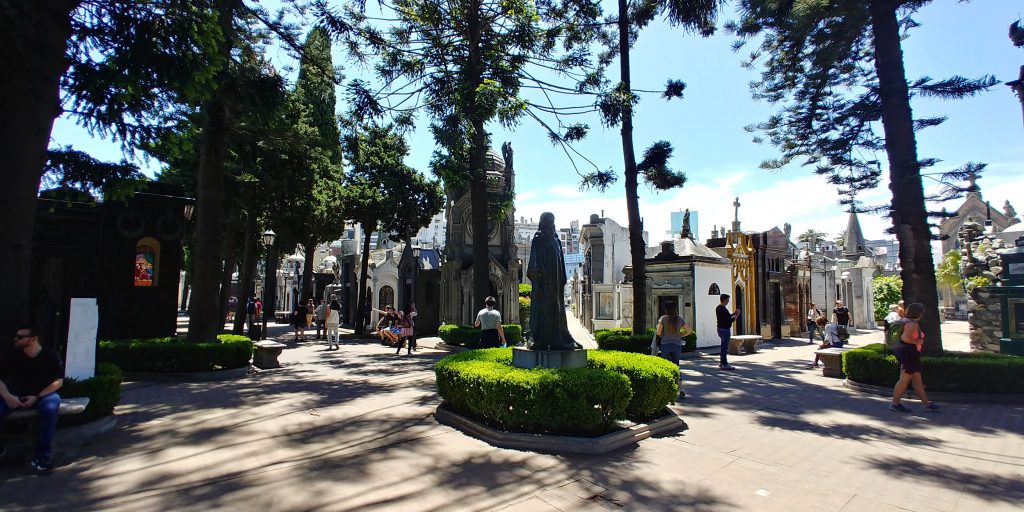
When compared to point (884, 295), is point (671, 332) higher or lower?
lower

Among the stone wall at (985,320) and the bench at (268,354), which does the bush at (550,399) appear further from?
the stone wall at (985,320)

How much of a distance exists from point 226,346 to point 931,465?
486 inches

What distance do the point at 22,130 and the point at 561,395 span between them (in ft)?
23.8

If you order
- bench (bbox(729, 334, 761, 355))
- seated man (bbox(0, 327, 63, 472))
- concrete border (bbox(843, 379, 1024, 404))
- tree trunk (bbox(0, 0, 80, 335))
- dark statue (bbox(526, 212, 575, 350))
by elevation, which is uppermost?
tree trunk (bbox(0, 0, 80, 335))

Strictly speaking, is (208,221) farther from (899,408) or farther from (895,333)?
(895,333)

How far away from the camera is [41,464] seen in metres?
5.03

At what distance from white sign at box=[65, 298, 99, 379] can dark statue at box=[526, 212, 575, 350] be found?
614cm

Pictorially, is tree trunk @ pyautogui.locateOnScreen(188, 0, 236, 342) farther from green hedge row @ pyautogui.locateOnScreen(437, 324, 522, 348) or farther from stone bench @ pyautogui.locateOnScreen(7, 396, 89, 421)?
green hedge row @ pyautogui.locateOnScreen(437, 324, 522, 348)

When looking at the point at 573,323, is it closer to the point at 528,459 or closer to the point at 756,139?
the point at 756,139

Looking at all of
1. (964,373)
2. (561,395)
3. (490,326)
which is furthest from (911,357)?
(490,326)

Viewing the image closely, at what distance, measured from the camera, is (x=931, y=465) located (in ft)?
18.1

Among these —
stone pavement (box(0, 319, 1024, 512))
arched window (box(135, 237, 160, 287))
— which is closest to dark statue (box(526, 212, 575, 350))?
stone pavement (box(0, 319, 1024, 512))

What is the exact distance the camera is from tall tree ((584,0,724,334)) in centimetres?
1404

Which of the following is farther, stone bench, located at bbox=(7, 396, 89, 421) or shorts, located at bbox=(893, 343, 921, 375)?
shorts, located at bbox=(893, 343, 921, 375)
